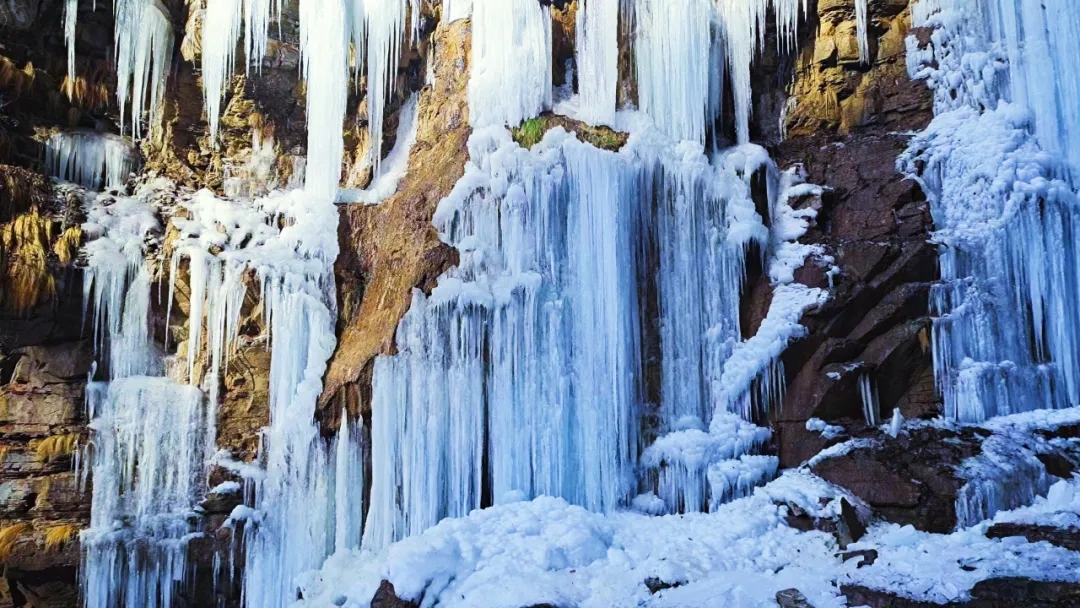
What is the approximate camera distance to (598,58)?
468 inches


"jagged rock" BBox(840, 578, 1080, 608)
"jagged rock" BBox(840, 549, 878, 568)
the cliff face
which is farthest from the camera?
the cliff face

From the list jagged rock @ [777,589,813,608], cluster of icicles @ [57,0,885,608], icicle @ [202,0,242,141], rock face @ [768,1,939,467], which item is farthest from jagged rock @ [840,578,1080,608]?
icicle @ [202,0,242,141]

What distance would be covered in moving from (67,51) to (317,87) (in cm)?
366

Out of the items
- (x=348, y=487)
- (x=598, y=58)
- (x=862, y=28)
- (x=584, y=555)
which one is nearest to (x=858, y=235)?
(x=862, y=28)

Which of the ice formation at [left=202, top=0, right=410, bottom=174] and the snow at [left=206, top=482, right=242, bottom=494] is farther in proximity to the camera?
the ice formation at [left=202, top=0, right=410, bottom=174]

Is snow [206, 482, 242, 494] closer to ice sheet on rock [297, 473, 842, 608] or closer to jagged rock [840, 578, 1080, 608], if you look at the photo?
ice sheet on rock [297, 473, 842, 608]

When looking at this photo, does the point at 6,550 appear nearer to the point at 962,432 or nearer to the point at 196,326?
the point at 196,326

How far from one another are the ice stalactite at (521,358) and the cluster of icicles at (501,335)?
2 centimetres

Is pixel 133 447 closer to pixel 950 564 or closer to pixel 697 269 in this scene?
pixel 697 269

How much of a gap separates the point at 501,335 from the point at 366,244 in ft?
8.79

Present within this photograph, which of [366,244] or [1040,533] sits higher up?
[366,244]

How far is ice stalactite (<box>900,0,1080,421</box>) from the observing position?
918cm

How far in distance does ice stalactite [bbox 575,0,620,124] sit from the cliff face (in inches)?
11.2

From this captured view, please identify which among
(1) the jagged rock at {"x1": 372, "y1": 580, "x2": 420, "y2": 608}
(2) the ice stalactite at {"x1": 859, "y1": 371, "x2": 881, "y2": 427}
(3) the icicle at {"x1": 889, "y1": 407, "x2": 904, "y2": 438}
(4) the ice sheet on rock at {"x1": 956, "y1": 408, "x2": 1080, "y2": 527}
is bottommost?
(1) the jagged rock at {"x1": 372, "y1": 580, "x2": 420, "y2": 608}
